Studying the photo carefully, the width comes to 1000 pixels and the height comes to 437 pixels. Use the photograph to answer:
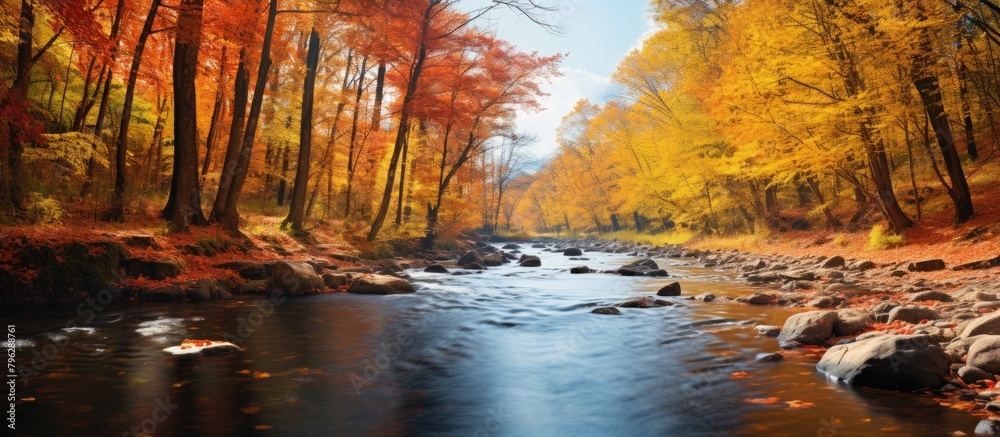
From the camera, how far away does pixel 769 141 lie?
1608cm

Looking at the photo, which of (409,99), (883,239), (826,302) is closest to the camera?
(826,302)

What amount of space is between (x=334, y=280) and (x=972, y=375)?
10.5 m

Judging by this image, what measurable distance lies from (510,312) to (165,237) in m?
7.19

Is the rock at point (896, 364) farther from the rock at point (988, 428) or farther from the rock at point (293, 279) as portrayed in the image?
the rock at point (293, 279)

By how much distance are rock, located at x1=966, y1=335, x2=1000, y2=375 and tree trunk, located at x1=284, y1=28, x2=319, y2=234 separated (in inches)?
577

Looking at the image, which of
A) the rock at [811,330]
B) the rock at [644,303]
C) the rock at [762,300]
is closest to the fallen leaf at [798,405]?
the rock at [811,330]

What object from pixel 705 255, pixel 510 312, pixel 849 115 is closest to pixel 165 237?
pixel 510 312

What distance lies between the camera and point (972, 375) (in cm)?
425

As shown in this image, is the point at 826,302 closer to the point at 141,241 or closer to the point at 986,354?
the point at 986,354

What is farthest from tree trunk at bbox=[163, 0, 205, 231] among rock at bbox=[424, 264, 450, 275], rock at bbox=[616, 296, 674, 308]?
rock at bbox=[616, 296, 674, 308]

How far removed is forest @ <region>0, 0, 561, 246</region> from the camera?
10273 mm

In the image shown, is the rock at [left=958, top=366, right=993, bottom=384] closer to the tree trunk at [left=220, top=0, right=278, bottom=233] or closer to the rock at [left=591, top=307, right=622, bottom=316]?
the rock at [left=591, top=307, right=622, bottom=316]

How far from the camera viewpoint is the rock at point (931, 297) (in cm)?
741

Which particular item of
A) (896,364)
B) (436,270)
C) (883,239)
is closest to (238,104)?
(436,270)
